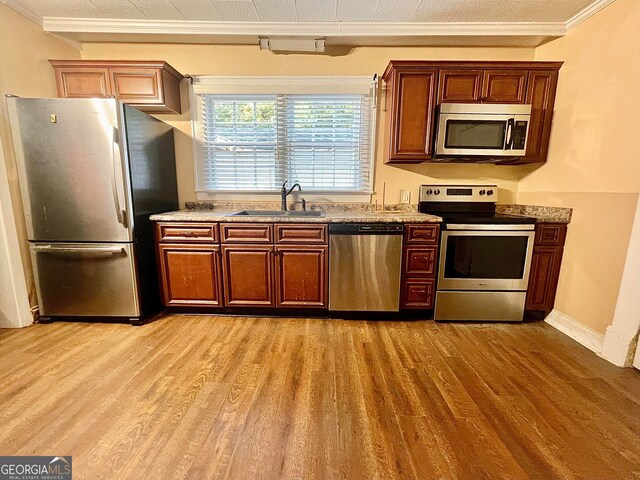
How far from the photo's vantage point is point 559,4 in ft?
7.25

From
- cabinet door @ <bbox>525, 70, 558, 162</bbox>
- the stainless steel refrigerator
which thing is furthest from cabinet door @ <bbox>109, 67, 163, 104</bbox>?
cabinet door @ <bbox>525, 70, 558, 162</bbox>

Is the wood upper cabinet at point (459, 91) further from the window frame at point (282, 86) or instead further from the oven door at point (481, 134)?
the window frame at point (282, 86)

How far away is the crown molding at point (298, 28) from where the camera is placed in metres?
2.51

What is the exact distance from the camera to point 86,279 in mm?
2363

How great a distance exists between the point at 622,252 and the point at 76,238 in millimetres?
4218

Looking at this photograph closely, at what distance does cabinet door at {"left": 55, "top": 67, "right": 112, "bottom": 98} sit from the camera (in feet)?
8.38

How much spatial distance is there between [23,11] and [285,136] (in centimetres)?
238

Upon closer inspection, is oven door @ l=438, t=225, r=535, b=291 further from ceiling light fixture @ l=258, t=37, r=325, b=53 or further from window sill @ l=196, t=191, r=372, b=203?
ceiling light fixture @ l=258, t=37, r=325, b=53

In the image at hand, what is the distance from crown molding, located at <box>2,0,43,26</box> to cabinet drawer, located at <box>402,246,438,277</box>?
3843 millimetres

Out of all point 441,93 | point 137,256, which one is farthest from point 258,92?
point 137,256

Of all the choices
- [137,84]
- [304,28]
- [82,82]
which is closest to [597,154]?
[304,28]

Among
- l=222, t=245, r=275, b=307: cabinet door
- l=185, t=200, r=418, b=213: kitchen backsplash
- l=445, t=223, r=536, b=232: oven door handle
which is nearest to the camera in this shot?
l=445, t=223, r=536, b=232: oven door handle

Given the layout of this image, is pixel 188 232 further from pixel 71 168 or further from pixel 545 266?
pixel 545 266

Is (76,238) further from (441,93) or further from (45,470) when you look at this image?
(441,93)
